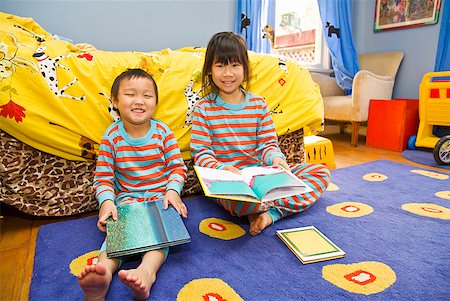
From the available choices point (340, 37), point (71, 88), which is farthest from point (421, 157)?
point (71, 88)

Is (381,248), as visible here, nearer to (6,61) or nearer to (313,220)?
(313,220)

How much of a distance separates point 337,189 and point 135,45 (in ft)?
6.10

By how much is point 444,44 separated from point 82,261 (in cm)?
272

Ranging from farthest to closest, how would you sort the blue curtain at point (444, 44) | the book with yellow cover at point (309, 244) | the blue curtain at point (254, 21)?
the blue curtain at point (254, 21)
the blue curtain at point (444, 44)
the book with yellow cover at point (309, 244)

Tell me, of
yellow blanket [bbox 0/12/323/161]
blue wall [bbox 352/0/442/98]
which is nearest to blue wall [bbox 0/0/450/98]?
blue wall [bbox 352/0/442/98]

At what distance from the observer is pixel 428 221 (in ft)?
3.70

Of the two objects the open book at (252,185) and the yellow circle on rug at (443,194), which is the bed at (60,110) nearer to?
the open book at (252,185)

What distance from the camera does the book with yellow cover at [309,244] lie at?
886mm

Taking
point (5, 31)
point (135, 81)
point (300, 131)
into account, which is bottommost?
point (300, 131)

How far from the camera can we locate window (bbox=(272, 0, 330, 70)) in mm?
3193

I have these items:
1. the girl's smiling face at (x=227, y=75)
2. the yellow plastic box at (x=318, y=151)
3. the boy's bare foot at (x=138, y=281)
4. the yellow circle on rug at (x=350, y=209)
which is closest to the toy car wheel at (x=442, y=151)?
the yellow plastic box at (x=318, y=151)


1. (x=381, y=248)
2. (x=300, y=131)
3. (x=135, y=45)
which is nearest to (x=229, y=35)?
(x=300, y=131)

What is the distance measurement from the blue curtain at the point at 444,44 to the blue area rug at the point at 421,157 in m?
0.68

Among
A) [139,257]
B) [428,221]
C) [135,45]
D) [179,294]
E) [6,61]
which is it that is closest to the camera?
[179,294]
